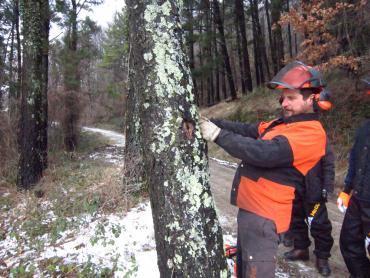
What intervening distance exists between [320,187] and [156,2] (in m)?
2.81

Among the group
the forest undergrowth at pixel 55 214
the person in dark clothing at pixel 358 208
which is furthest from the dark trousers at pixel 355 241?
the forest undergrowth at pixel 55 214

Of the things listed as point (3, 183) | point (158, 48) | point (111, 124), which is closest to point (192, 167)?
point (158, 48)

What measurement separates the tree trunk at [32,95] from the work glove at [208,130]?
745 cm

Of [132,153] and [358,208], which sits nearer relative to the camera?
[358,208]

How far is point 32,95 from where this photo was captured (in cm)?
895

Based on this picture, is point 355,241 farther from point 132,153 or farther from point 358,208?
point 132,153

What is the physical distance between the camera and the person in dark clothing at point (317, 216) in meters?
4.15

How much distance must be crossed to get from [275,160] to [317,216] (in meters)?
2.19

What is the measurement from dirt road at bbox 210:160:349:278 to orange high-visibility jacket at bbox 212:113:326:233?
2.04 meters

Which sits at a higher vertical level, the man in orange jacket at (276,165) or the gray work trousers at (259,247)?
Result: the man in orange jacket at (276,165)

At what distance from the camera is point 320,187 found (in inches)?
163

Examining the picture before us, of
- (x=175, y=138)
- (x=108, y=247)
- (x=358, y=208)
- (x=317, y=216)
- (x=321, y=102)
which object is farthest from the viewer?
(x=108, y=247)

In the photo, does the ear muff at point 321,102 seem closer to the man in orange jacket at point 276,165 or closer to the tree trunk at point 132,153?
the man in orange jacket at point 276,165

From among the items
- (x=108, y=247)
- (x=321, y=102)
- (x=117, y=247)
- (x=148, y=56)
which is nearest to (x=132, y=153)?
(x=108, y=247)
